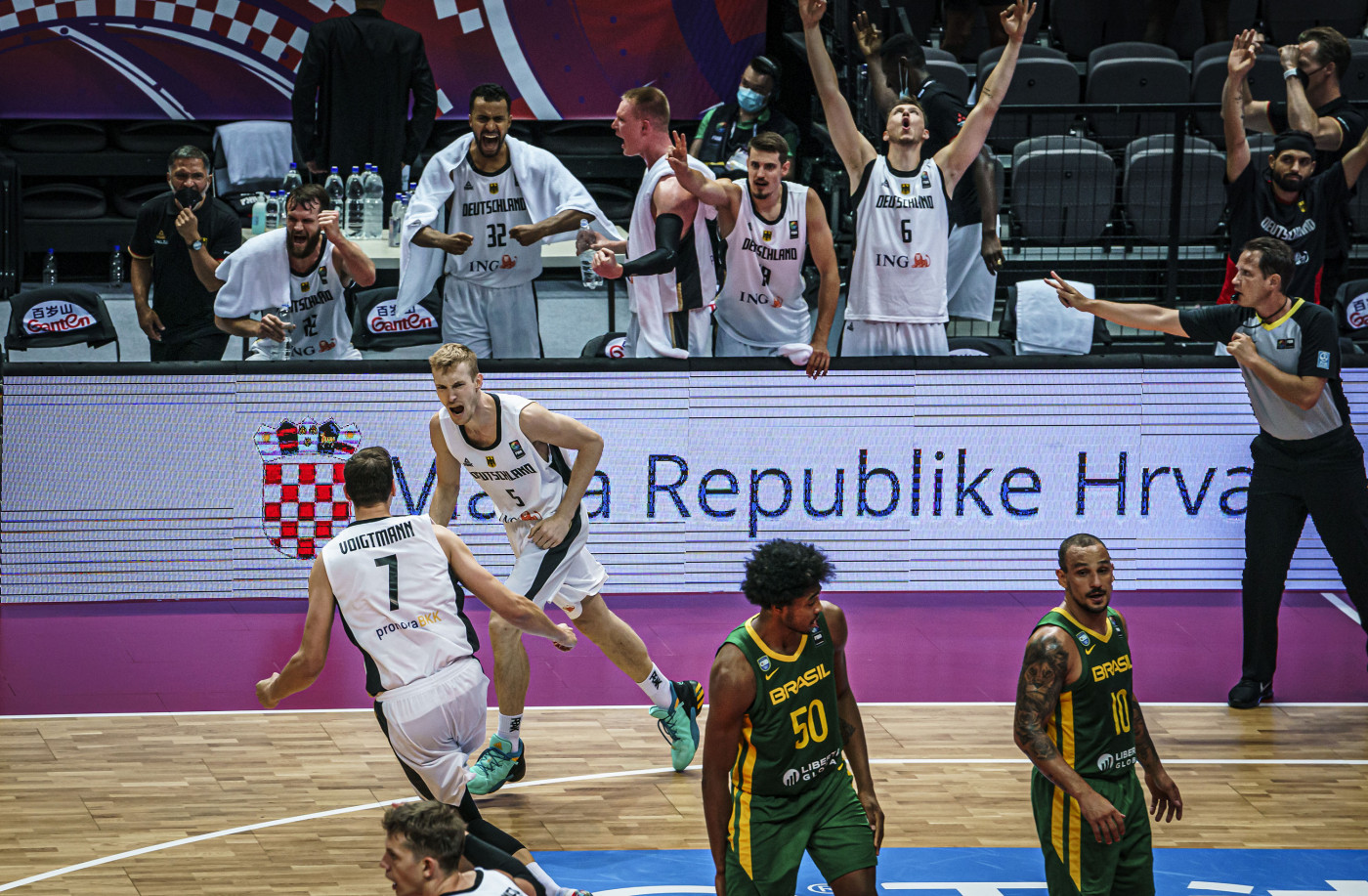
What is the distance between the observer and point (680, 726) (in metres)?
6.91

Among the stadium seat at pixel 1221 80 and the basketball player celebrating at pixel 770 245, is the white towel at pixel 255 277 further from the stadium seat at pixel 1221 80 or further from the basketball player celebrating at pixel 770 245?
the stadium seat at pixel 1221 80

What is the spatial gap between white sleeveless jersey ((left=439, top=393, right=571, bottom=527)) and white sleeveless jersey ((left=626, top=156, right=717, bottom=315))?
227cm

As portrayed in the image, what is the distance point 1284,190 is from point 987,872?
469cm

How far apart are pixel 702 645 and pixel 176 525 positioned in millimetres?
2951

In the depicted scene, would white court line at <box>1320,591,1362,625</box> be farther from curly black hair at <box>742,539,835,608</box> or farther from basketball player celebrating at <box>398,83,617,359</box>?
curly black hair at <box>742,539,835,608</box>

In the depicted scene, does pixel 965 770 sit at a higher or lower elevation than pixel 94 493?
lower

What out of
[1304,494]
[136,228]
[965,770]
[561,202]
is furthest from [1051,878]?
[136,228]

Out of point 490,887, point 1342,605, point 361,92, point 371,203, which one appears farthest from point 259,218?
point 490,887

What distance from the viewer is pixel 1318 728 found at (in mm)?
7480

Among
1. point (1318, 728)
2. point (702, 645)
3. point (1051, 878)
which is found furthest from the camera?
point (702, 645)

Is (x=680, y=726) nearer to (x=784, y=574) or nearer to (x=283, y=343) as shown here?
(x=784, y=574)

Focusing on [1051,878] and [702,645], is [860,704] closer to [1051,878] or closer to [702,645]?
[702,645]

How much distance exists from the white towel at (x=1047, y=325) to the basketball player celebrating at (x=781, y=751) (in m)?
5.25

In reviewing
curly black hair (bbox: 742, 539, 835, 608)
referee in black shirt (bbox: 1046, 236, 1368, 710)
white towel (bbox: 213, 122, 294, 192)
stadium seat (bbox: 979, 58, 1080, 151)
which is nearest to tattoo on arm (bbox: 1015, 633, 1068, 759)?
curly black hair (bbox: 742, 539, 835, 608)
